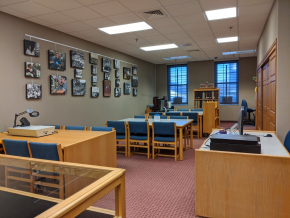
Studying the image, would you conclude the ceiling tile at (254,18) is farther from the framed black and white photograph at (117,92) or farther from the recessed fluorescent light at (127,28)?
the framed black and white photograph at (117,92)

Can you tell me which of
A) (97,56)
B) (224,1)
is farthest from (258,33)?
(97,56)

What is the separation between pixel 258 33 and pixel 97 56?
467 cm

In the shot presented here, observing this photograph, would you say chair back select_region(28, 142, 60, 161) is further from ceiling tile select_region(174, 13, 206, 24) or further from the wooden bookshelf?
the wooden bookshelf

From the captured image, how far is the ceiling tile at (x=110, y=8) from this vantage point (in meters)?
4.11

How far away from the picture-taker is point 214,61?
11148mm

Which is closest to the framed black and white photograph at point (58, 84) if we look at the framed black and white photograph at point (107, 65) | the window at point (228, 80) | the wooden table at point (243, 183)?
the framed black and white photograph at point (107, 65)

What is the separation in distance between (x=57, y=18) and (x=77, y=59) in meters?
1.48

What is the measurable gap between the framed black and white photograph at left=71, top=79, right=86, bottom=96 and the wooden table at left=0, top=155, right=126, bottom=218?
4.84 meters

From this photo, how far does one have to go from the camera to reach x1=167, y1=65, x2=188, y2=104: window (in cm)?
1172

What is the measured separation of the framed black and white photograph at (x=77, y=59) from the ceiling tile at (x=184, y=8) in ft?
9.32

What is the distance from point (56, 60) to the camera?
18.0 ft

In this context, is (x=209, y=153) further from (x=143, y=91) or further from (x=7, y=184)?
(x=143, y=91)

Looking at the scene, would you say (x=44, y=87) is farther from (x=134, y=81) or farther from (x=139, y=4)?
(x=134, y=81)

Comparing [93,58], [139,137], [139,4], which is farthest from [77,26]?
[139,137]
